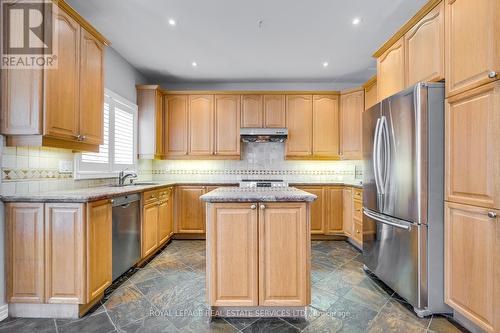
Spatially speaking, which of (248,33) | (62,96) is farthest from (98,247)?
(248,33)

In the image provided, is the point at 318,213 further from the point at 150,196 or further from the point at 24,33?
the point at 24,33

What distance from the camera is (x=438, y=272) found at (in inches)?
80.2

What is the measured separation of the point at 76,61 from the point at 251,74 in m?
2.76

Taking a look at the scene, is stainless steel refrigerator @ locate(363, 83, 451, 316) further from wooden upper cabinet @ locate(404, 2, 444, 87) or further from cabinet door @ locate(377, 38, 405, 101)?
cabinet door @ locate(377, 38, 405, 101)

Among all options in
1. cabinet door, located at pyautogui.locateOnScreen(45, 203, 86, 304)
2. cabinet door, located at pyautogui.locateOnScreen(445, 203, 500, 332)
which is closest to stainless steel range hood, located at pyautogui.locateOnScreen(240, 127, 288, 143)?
cabinet door, located at pyautogui.locateOnScreen(445, 203, 500, 332)

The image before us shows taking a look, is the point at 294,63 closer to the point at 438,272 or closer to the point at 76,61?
the point at 76,61

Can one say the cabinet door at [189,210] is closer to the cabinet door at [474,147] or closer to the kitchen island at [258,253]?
the kitchen island at [258,253]

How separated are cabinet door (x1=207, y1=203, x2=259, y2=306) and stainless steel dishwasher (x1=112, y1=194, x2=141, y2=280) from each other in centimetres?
116

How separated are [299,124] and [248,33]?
1.97 m

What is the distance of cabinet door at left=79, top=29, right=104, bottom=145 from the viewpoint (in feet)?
7.86

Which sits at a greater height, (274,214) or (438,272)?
(274,214)

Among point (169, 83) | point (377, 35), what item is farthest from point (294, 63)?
point (169, 83)

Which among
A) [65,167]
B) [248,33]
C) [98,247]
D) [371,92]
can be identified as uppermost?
[248,33]

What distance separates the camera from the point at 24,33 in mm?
1983
